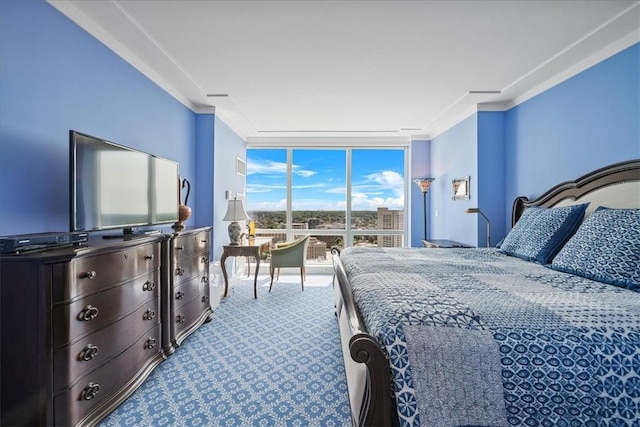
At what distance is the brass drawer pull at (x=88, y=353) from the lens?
1.47 m

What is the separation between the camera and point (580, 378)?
36.8 inches

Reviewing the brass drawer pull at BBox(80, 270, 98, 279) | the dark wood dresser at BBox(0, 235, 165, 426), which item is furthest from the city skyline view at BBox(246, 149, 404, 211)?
the brass drawer pull at BBox(80, 270, 98, 279)

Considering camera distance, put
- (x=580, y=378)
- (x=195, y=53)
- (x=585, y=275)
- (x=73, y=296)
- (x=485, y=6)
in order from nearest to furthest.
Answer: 1. (x=580, y=378)
2. (x=73, y=296)
3. (x=585, y=275)
4. (x=485, y=6)
5. (x=195, y=53)

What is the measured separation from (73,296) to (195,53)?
82.6 inches

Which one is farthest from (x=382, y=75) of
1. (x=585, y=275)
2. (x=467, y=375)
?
(x=467, y=375)

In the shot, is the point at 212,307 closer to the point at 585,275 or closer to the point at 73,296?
the point at 73,296

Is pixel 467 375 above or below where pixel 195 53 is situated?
below

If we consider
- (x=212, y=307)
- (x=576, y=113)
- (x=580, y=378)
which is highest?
(x=576, y=113)

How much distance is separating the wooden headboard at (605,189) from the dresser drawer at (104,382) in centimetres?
342

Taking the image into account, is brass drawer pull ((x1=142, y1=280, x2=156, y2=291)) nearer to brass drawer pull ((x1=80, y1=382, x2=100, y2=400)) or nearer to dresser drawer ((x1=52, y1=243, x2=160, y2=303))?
dresser drawer ((x1=52, y1=243, x2=160, y2=303))

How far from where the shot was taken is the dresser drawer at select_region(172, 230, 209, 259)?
2490 millimetres

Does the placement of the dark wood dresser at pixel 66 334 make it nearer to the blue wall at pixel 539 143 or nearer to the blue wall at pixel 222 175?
the blue wall at pixel 222 175

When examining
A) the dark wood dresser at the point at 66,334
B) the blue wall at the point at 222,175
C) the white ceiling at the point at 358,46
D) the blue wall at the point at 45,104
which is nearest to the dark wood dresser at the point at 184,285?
the dark wood dresser at the point at 66,334

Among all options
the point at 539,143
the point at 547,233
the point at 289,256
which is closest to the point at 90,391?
the point at 289,256
